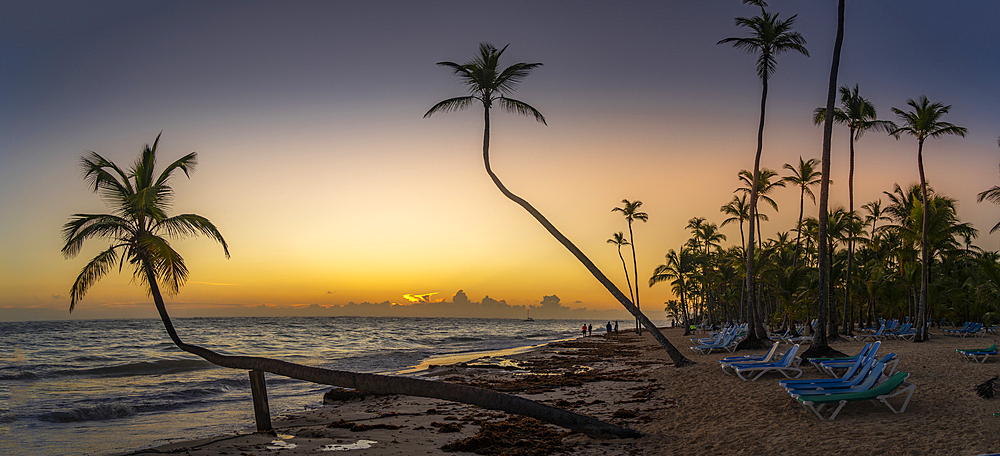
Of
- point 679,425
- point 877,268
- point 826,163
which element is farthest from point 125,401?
point 877,268

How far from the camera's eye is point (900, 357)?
15.6 metres

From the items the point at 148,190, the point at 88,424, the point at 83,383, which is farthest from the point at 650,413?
the point at 83,383

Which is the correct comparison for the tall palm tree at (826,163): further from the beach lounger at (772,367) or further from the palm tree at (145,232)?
the palm tree at (145,232)

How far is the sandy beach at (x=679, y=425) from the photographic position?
694 centimetres

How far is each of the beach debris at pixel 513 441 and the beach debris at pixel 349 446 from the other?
→ 1327 mm

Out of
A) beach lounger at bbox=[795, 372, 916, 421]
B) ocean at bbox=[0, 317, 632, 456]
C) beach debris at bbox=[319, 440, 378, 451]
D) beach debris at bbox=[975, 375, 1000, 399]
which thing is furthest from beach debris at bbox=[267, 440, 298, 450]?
beach debris at bbox=[975, 375, 1000, 399]

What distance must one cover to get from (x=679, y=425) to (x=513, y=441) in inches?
113

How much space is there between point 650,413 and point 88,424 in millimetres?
13601

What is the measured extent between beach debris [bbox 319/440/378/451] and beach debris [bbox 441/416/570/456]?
1327mm

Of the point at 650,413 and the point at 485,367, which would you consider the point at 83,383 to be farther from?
the point at 650,413

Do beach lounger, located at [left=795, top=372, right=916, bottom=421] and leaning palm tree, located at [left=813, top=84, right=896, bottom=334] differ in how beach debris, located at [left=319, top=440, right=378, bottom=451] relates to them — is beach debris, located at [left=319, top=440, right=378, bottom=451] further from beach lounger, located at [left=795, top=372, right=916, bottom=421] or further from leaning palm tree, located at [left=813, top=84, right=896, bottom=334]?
leaning palm tree, located at [left=813, top=84, right=896, bottom=334]

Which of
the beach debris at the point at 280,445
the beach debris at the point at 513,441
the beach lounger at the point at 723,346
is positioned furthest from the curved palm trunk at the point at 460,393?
the beach lounger at the point at 723,346

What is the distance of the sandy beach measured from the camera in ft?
22.8

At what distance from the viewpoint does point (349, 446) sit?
8227 mm
